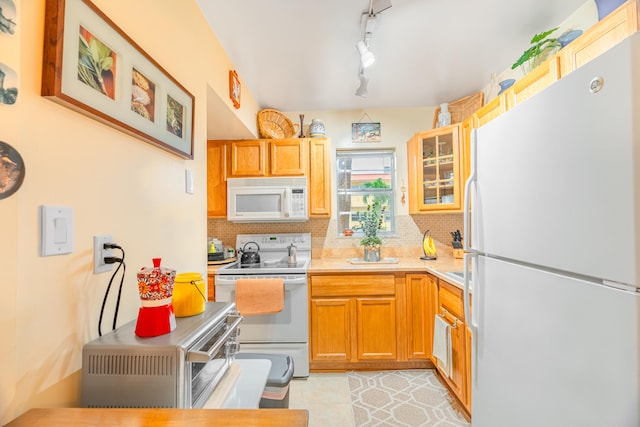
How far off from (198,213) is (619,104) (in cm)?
160

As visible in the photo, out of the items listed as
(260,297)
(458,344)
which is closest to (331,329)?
(260,297)

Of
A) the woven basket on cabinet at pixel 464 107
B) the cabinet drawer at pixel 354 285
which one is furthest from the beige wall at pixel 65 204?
the woven basket on cabinet at pixel 464 107

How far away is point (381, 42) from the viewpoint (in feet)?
6.48

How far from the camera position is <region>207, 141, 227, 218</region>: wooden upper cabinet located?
2.84 meters

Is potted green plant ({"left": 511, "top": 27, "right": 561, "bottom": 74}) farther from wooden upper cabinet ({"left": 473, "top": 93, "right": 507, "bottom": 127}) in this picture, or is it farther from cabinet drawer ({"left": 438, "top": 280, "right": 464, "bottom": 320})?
cabinet drawer ({"left": 438, "top": 280, "right": 464, "bottom": 320})

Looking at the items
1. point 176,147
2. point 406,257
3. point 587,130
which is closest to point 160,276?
point 176,147

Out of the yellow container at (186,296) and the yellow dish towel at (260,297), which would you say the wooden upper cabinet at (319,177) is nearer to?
the yellow dish towel at (260,297)

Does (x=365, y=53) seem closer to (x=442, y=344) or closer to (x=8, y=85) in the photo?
(x=8, y=85)

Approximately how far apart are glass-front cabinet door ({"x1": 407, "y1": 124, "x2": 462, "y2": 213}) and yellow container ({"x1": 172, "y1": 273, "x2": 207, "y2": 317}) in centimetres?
228

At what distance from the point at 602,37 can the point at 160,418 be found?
2010mm

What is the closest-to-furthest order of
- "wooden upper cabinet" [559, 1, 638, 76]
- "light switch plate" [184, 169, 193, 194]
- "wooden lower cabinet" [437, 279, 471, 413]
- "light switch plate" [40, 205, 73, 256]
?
"light switch plate" [40, 205, 73, 256] → "wooden upper cabinet" [559, 1, 638, 76] → "light switch plate" [184, 169, 193, 194] → "wooden lower cabinet" [437, 279, 471, 413]

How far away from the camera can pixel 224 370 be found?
3.12 ft

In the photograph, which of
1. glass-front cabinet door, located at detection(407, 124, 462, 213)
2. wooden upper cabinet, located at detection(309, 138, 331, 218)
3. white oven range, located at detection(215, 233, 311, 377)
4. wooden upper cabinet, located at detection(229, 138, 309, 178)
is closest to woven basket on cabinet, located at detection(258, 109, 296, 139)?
wooden upper cabinet, located at detection(229, 138, 309, 178)

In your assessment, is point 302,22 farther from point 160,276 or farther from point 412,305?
point 412,305
